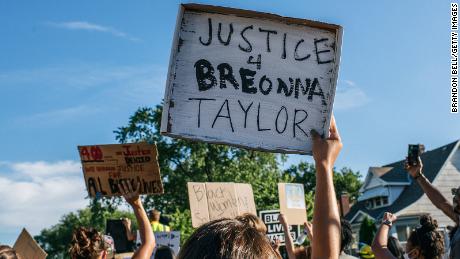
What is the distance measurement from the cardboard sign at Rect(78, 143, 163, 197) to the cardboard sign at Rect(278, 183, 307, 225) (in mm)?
4242

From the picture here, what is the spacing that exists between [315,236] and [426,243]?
2.59 m

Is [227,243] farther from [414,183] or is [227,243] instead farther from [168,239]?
[414,183]

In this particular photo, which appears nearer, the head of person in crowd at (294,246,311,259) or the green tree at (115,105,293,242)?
the head of person in crowd at (294,246,311,259)

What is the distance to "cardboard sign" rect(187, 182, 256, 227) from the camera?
27.6 feet

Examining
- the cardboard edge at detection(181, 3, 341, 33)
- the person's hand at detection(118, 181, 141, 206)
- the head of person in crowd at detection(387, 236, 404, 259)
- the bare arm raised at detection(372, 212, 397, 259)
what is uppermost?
the cardboard edge at detection(181, 3, 341, 33)

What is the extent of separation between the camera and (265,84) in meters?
2.94

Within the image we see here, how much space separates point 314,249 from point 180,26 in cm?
129

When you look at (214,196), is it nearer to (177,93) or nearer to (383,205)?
(177,93)

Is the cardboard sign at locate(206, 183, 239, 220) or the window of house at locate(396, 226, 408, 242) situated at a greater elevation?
the cardboard sign at locate(206, 183, 239, 220)

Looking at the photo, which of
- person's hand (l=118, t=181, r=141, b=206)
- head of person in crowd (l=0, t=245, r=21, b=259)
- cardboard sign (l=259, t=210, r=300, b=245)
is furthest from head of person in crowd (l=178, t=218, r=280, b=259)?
cardboard sign (l=259, t=210, r=300, b=245)

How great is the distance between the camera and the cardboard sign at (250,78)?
2.86 m

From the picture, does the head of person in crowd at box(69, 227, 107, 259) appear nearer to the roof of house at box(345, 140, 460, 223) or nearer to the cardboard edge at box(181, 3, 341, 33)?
the cardboard edge at box(181, 3, 341, 33)

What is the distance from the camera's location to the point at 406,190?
4609cm

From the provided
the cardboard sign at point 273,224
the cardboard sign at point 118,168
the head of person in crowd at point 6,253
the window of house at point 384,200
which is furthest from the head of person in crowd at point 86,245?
the window of house at point 384,200
